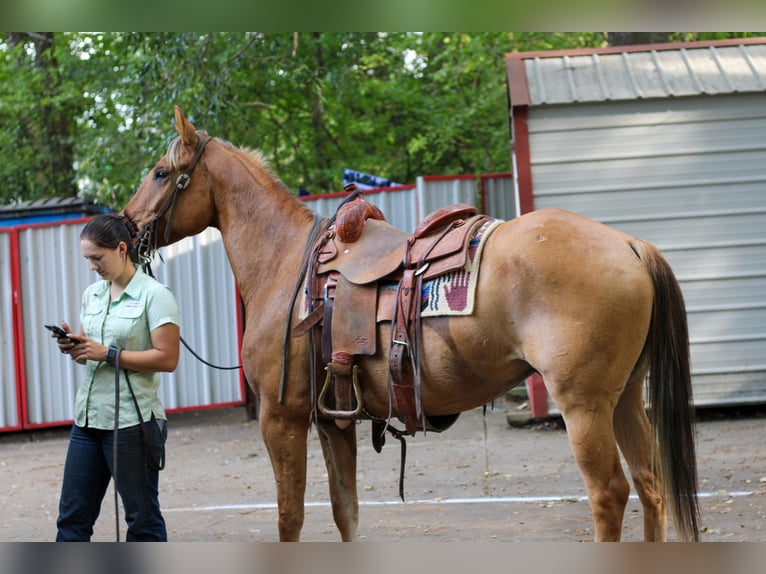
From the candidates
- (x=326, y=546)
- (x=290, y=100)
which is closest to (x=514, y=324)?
(x=326, y=546)

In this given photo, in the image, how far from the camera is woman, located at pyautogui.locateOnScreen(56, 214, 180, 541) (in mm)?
4168

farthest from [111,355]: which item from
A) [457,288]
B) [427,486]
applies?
[427,486]

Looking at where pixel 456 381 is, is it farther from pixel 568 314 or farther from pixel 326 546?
pixel 326 546

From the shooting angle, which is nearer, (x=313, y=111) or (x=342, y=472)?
(x=342, y=472)

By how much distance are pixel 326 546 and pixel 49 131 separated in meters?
16.8

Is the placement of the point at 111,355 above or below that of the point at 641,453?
above

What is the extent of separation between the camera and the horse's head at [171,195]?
4.62 m

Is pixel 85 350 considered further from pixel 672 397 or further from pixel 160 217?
pixel 672 397

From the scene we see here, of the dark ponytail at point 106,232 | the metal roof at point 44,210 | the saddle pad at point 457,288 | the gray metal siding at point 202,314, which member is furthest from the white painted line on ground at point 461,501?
the metal roof at point 44,210

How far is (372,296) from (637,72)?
233 inches

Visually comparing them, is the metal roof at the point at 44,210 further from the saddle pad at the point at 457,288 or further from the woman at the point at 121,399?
the saddle pad at the point at 457,288

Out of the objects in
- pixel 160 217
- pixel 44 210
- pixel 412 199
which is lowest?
pixel 160 217

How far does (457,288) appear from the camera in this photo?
3.86m

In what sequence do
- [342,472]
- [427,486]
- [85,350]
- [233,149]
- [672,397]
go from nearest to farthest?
[672,397]
[85,350]
[342,472]
[233,149]
[427,486]
